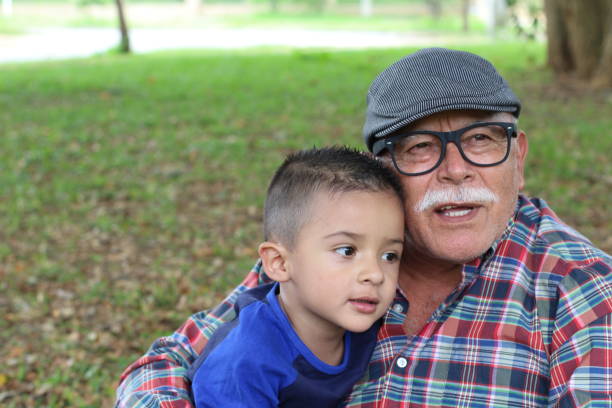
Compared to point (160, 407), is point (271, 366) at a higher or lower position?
higher

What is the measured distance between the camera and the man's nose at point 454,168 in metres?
2.38

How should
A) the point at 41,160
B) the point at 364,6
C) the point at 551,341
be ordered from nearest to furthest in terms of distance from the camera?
the point at 551,341 → the point at 41,160 → the point at 364,6

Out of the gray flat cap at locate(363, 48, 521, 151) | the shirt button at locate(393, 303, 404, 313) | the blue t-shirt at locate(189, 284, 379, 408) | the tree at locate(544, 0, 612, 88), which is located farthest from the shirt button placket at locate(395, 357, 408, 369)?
the tree at locate(544, 0, 612, 88)

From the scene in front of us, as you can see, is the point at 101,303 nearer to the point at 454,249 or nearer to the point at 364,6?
the point at 454,249

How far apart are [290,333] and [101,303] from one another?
10.6 ft

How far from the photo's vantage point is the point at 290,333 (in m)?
2.37

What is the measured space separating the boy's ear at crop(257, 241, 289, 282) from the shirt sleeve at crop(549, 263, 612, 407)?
2.85 feet

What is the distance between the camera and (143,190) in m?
7.28

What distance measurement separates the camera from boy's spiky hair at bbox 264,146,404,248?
7.76 feet

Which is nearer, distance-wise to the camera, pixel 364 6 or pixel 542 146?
pixel 542 146

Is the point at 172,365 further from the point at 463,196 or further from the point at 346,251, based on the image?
the point at 463,196

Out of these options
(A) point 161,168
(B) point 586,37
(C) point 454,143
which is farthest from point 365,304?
(B) point 586,37

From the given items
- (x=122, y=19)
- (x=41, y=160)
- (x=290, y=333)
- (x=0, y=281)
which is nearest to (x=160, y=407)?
(x=290, y=333)

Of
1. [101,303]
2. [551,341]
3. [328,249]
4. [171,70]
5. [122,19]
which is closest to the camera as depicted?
[551,341]
